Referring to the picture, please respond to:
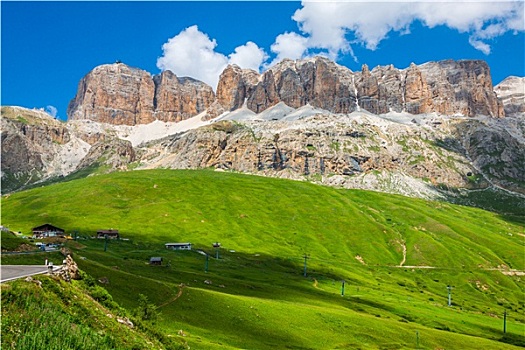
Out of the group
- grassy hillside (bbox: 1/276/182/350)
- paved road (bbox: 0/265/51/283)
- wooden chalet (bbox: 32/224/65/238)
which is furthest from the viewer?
wooden chalet (bbox: 32/224/65/238)

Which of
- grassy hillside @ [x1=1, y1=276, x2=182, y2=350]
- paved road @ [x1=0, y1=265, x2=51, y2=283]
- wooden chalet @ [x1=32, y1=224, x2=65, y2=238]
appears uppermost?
paved road @ [x1=0, y1=265, x2=51, y2=283]

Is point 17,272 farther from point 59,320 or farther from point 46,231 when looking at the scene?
point 46,231

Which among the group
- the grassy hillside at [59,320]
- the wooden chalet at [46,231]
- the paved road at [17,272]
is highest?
the paved road at [17,272]

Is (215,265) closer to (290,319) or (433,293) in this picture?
(290,319)

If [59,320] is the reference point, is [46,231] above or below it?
below

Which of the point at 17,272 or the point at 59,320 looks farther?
the point at 17,272

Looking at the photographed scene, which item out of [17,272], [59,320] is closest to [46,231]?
[17,272]

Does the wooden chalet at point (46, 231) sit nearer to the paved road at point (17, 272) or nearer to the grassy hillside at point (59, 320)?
the paved road at point (17, 272)

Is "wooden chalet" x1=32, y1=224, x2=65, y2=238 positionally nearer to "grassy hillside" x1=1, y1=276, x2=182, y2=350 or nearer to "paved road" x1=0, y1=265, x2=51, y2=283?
"paved road" x1=0, y1=265, x2=51, y2=283

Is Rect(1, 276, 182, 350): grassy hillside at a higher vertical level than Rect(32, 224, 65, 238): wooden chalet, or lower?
higher

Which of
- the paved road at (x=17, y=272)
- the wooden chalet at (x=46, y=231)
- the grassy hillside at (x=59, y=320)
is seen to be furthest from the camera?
the wooden chalet at (x=46, y=231)

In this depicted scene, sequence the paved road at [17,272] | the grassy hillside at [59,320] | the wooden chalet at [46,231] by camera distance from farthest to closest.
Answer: the wooden chalet at [46,231]
the paved road at [17,272]
the grassy hillside at [59,320]

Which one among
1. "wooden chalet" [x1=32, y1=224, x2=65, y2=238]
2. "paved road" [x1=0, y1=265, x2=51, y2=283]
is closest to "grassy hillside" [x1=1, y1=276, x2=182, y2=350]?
"paved road" [x1=0, y1=265, x2=51, y2=283]

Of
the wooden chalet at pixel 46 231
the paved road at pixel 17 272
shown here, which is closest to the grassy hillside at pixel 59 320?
the paved road at pixel 17 272
